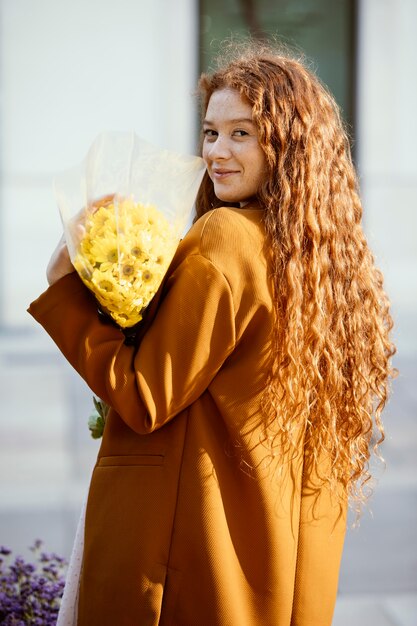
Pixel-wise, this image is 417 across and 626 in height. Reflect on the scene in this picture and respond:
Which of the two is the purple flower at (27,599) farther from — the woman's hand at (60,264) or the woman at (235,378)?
the woman's hand at (60,264)

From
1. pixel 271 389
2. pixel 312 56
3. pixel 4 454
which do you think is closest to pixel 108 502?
pixel 271 389

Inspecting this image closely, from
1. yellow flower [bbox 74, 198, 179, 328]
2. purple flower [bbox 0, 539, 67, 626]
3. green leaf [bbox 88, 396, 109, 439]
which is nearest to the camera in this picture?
yellow flower [bbox 74, 198, 179, 328]

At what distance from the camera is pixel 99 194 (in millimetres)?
1695

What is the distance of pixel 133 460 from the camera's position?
177 cm

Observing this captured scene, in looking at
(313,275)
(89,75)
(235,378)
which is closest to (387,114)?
(89,75)

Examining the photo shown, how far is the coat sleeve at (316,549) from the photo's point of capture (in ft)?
6.14

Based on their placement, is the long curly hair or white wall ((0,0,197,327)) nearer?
the long curly hair

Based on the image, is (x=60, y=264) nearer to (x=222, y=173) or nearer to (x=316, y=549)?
(x=222, y=173)

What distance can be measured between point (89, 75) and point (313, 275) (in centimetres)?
328

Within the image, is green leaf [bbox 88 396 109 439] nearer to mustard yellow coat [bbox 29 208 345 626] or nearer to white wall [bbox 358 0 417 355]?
mustard yellow coat [bbox 29 208 345 626]

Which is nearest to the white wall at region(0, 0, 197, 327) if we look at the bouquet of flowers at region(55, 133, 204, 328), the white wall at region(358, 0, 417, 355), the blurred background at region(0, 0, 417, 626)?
the blurred background at region(0, 0, 417, 626)

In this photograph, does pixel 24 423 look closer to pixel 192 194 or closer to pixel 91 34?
pixel 91 34

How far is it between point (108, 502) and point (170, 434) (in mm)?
174

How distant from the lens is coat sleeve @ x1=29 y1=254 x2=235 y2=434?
1684mm
